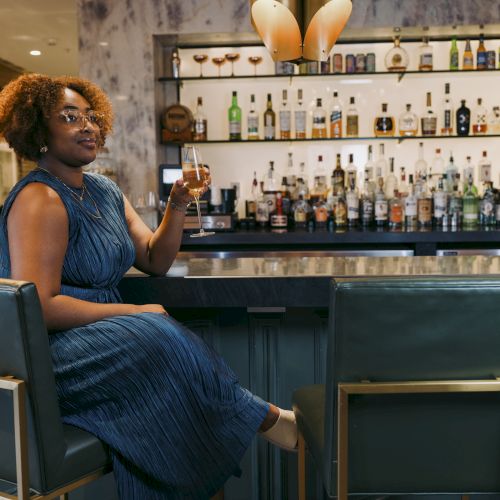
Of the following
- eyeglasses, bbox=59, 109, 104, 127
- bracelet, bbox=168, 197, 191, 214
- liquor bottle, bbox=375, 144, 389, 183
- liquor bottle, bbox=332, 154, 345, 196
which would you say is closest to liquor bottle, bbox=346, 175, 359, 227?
liquor bottle, bbox=332, 154, 345, 196

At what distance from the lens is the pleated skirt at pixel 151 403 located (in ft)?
4.48

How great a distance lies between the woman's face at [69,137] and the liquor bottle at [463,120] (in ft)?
10.5

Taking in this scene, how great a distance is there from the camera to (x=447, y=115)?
4391 millimetres

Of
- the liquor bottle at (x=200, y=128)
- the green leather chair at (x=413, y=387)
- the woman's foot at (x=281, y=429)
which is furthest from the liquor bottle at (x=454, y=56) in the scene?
the green leather chair at (x=413, y=387)

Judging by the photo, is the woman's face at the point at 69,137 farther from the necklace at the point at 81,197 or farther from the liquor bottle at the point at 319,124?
the liquor bottle at the point at 319,124

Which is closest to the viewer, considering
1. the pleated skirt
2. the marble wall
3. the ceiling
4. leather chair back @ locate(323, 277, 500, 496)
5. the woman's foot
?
leather chair back @ locate(323, 277, 500, 496)

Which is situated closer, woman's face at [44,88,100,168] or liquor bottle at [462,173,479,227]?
woman's face at [44,88,100,168]

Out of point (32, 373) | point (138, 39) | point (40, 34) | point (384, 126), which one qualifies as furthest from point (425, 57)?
point (32, 373)

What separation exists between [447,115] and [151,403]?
3.58 meters

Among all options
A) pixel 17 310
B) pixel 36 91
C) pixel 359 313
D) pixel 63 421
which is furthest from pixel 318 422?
pixel 36 91

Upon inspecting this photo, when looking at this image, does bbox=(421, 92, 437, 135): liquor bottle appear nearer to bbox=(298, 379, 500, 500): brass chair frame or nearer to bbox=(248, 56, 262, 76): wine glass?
bbox=(248, 56, 262, 76): wine glass

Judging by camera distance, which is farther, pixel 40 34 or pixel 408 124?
pixel 40 34

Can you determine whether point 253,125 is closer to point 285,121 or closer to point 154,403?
point 285,121

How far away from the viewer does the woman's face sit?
173 centimetres
